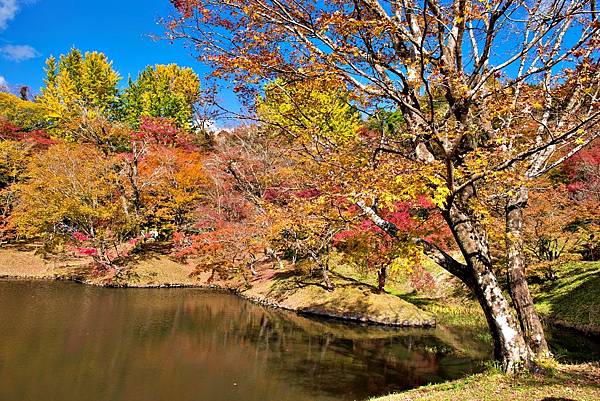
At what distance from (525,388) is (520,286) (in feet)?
7.00

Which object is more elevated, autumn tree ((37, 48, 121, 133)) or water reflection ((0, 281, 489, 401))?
autumn tree ((37, 48, 121, 133))

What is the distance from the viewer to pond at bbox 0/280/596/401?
1020 centimetres

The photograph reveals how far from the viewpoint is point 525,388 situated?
6.23 meters

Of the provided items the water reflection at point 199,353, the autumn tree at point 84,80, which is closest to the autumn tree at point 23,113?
the autumn tree at point 84,80

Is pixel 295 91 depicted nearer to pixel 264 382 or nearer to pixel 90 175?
pixel 264 382

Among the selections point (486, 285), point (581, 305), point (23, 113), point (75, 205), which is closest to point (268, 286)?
point (75, 205)

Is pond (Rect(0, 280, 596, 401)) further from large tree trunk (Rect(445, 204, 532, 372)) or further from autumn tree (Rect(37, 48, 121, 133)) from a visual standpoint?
autumn tree (Rect(37, 48, 121, 133))

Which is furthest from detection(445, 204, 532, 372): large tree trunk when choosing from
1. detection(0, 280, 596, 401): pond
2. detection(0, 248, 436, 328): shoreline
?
detection(0, 248, 436, 328): shoreline

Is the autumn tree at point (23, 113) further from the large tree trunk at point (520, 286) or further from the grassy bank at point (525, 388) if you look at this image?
the grassy bank at point (525, 388)

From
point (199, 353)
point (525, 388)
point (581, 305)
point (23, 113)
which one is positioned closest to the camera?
point (525, 388)

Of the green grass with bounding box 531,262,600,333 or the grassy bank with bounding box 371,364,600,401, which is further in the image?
the green grass with bounding box 531,262,600,333

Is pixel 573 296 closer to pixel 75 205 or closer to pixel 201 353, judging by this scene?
pixel 201 353

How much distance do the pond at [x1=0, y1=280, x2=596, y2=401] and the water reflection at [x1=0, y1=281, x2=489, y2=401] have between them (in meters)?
0.03

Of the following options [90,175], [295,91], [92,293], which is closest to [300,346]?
[295,91]
